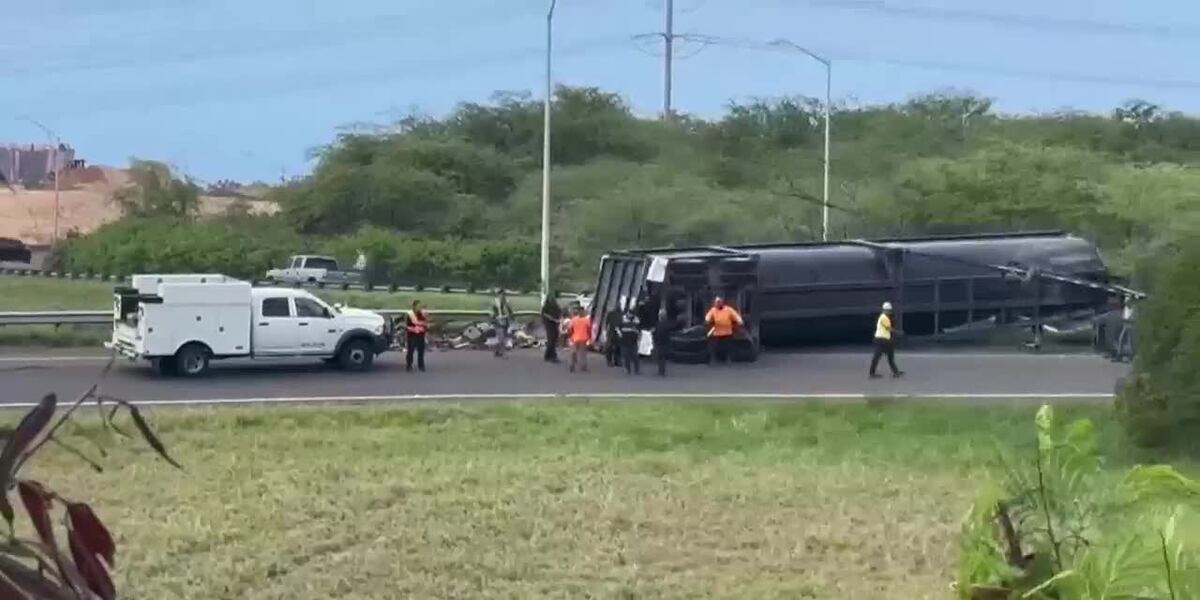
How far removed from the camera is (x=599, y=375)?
1222 inches

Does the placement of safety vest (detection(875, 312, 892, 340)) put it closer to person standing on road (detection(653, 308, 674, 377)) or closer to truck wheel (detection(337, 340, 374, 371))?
person standing on road (detection(653, 308, 674, 377))

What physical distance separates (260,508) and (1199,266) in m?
12.7

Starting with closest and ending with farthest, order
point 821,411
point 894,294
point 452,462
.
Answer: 1. point 452,462
2. point 821,411
3. point 894,294

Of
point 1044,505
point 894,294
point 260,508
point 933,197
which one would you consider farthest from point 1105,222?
point 1044,505

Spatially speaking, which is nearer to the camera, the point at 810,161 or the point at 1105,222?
the point at 1105,222

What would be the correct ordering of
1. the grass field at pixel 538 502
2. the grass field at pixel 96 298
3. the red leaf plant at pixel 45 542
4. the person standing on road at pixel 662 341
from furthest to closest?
the grass field at pixel 96 298 → the person standing on road at pixel 662 341 → the grass field at pixel 538 502 → the red leaf plant at pixel 45 542

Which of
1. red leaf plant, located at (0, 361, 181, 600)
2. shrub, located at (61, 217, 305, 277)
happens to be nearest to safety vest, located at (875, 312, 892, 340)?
red leaf plant, located at (0, 361, 181, 600)

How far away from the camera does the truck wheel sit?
103ft

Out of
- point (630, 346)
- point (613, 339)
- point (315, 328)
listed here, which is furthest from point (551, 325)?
point (315, 328)

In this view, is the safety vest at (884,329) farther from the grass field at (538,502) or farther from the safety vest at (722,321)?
the grass field at (538,502)

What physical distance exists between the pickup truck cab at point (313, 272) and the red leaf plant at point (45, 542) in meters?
52.4

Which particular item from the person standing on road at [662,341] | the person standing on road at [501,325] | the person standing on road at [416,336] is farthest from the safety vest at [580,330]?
the person standing on road at [501,325]

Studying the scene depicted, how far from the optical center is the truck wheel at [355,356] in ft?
103

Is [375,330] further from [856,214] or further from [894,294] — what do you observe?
[856,214]
